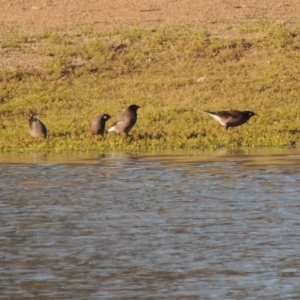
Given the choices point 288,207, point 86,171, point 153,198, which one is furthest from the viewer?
point 86,171

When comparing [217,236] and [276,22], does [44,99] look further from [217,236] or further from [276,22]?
[217,236]

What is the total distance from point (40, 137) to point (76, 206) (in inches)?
262

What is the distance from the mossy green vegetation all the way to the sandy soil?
64cm

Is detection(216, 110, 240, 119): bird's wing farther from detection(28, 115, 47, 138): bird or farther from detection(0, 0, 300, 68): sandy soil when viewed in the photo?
detection(0, 0, 300, 68): sandy soil

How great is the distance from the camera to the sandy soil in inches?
1130

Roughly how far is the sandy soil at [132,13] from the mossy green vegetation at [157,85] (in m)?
0.64

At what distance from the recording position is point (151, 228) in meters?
10.9

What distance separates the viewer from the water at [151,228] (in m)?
8.66

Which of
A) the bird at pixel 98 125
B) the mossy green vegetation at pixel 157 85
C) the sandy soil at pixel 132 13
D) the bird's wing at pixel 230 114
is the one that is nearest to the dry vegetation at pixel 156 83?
the mossy green vegetation at pixel 157 85

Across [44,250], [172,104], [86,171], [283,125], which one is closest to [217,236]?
[44,250]

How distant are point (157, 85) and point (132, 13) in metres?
5.75

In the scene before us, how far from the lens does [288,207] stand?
12.0 meters

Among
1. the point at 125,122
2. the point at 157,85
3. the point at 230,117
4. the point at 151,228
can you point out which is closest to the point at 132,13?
the point at 157,85

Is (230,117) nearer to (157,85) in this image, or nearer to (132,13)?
(157,85)
